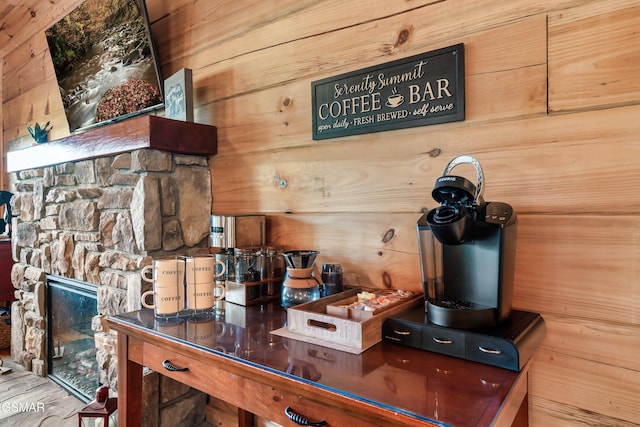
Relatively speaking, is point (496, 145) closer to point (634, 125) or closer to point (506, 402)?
point (634, 125)

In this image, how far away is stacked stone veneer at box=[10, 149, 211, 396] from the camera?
1.63 meters

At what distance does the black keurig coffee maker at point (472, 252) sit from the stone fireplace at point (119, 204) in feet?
3.77

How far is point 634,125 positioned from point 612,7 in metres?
0.30

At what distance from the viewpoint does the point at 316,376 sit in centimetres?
81

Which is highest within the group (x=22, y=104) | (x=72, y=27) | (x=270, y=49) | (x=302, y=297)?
(x=72, y=27)

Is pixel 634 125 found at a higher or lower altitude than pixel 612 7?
lower

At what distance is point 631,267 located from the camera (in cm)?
95

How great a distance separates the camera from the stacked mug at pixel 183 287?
1265mm

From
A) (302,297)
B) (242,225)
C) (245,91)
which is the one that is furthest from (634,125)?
(245,91)

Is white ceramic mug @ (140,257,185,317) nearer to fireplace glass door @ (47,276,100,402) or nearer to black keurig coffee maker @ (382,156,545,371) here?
black keurig coffee maker @ (382,156,545,371)

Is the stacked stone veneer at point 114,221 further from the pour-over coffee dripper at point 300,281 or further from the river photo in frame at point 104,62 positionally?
the pour-over coffee dripper at point 300,281

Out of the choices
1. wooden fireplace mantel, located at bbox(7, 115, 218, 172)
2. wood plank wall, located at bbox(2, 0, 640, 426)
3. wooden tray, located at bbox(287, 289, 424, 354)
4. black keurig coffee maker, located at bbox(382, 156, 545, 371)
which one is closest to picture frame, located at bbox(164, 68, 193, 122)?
wooden fireplace mantel, located at bbox(7, 115, 218, 172)

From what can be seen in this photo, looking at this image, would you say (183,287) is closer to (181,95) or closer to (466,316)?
(466,316)

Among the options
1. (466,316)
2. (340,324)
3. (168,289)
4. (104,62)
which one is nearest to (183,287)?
(168,289)
